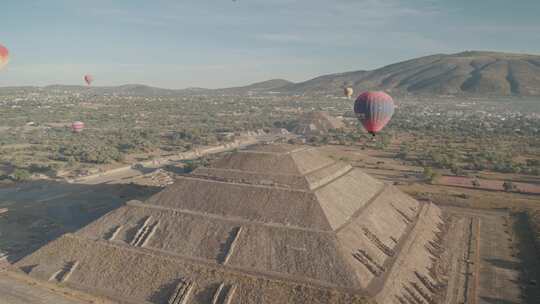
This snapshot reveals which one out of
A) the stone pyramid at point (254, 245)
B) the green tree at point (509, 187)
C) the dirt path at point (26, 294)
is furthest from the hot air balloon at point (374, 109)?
the dirt path at point (26, 294)

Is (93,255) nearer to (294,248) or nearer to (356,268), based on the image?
(294,248)

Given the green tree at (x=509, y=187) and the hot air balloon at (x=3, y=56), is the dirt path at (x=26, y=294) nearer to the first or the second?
the hot air balloon at (x=3, y=56)

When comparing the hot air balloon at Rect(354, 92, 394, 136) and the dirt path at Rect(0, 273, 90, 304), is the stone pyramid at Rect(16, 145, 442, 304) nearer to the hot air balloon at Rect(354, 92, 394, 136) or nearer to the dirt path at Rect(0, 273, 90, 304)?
the dirt path at Rect(0, 273, 90, 304)

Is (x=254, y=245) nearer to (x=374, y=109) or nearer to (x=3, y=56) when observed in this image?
(x=374, y=109)


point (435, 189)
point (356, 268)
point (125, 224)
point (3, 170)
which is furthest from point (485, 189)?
point (3, 170)

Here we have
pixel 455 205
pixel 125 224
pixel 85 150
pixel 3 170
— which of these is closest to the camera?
pixel 125 224

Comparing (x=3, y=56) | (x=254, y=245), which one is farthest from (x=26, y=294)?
(x=3, y=56)

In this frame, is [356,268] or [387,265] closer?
[356,268]
